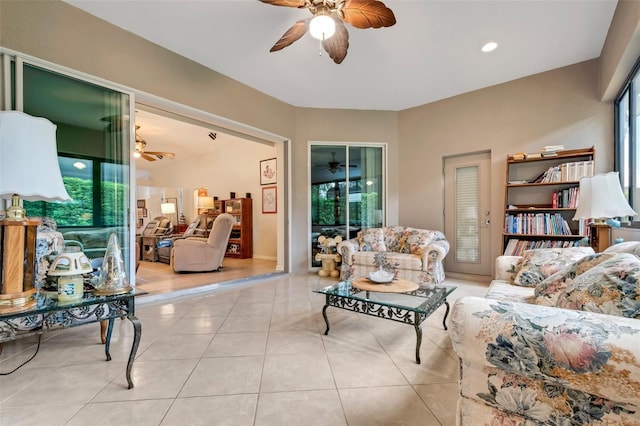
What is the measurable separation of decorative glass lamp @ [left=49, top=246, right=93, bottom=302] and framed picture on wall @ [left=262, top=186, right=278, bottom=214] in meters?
4.87

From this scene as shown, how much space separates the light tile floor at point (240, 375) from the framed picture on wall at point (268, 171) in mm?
4095

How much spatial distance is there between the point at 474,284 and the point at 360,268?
1659mm

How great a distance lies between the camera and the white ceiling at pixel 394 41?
8.45ft

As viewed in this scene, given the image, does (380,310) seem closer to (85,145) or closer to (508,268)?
(508,268)

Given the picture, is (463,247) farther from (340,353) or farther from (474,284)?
(340,353)

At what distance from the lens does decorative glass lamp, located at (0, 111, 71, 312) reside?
4.50 feet

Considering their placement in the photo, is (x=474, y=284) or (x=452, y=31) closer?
(x=452, y=31)

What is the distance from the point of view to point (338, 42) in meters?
2.42

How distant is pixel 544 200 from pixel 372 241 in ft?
7.86

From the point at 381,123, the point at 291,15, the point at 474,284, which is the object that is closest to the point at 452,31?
the point at 291,15

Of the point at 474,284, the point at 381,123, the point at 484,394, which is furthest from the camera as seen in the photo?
the point at 381,123

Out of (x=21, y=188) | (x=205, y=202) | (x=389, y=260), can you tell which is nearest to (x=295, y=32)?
(x=21, y=188)

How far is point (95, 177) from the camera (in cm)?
273

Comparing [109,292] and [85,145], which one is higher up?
[85,145]
